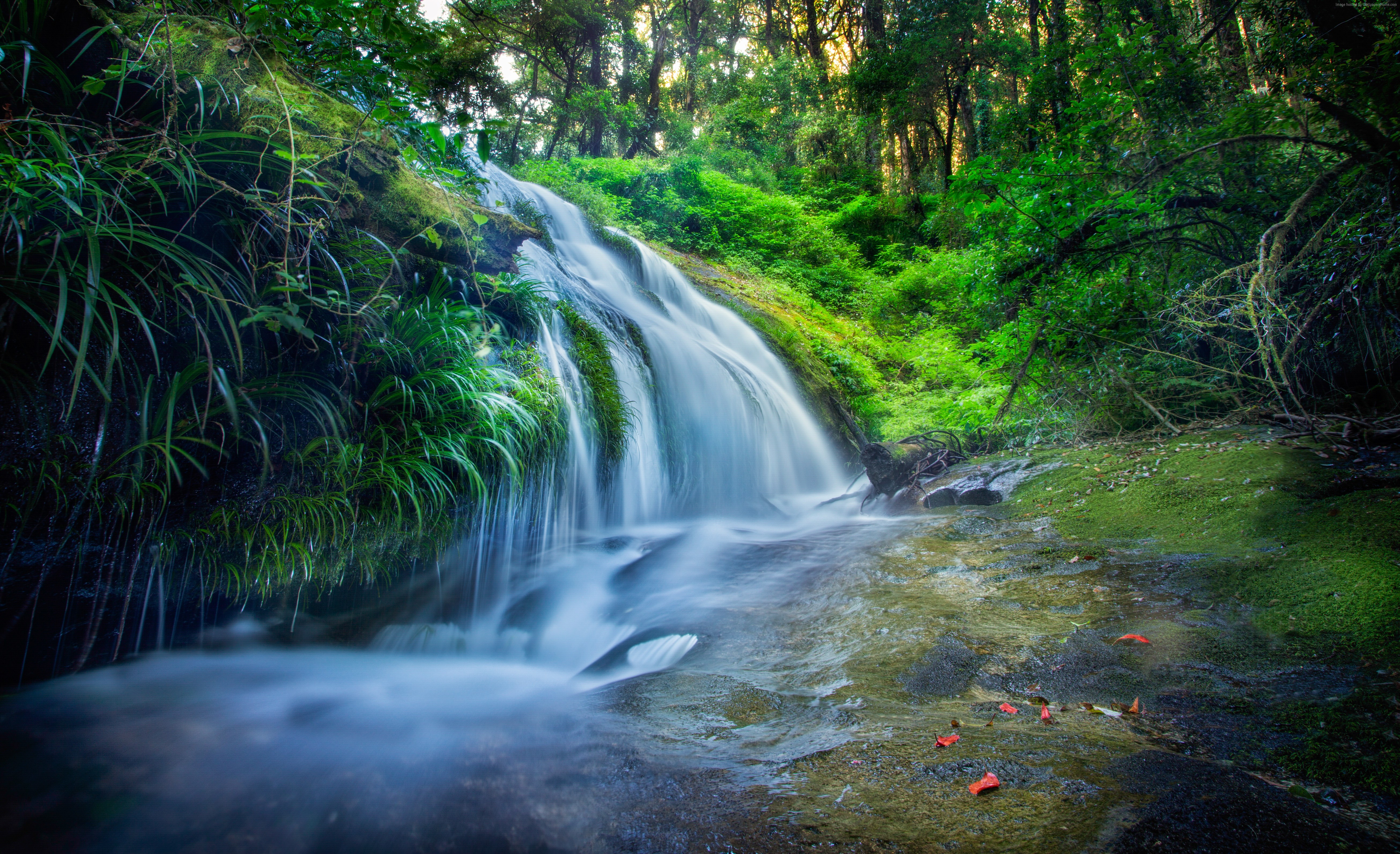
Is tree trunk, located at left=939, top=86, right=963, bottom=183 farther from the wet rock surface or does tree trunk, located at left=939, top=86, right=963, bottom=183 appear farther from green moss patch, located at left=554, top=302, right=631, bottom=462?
the wet rock surface

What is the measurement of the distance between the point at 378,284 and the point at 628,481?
2665mm

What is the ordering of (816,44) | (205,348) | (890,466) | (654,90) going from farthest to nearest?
(816,44)
(654,90)
(890,466)
(205,348)

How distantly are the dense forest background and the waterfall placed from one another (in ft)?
1.19

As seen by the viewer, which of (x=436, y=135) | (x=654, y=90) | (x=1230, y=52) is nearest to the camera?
(x=436, y=135)

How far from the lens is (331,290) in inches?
114

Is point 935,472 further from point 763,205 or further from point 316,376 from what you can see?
point 763,205

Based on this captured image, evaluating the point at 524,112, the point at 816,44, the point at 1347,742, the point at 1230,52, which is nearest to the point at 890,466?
the point at 1347,742

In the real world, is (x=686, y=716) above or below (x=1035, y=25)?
below

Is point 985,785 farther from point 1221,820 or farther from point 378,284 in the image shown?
point 378,284

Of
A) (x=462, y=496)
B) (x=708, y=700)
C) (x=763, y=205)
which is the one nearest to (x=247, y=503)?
(x=462, y=496)

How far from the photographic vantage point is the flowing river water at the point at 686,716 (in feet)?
4.09

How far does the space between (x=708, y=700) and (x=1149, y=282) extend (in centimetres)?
535

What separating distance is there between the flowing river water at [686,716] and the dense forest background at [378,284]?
1.76ft

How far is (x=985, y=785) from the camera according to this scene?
50.1 inches
